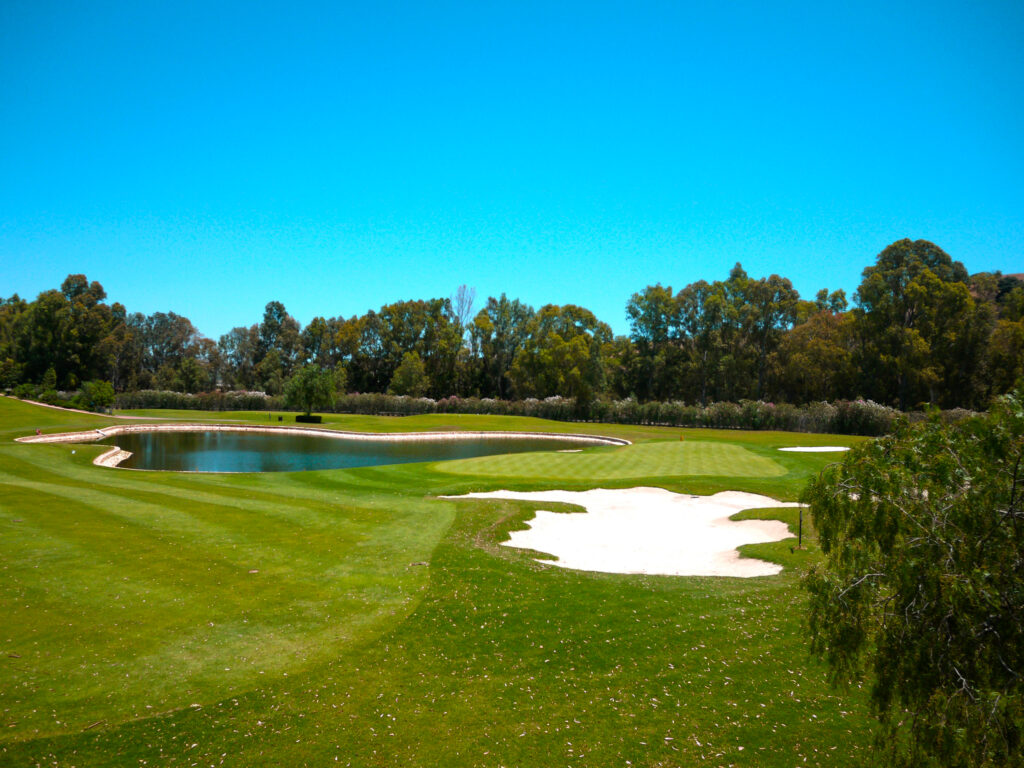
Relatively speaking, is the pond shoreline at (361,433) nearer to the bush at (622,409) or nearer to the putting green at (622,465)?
the bush at (622,409)

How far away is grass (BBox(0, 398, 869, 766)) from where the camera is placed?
5.38 metres

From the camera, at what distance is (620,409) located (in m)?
65.9

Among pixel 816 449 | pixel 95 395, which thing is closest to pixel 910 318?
pixel 816 449

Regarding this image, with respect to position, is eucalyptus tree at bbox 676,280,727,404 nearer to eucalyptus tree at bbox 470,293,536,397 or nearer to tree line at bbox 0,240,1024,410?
tree line at bbox 0,240,1024,410

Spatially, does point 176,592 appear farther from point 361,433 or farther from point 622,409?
point 622,409

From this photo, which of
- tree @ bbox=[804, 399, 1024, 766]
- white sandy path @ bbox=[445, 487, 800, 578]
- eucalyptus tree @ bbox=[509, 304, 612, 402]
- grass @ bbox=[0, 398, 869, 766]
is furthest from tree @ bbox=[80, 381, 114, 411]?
tree @ bbox=[804, 399, 1024, 766]

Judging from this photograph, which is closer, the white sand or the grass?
the grass

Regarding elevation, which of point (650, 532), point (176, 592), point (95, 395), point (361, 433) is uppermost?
point (95, 395)

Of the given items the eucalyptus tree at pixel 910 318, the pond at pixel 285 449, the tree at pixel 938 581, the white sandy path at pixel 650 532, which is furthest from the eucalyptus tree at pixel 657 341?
the tree at pixel 938 581

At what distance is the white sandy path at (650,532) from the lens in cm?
1193

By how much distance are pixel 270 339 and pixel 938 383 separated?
97.9 meters

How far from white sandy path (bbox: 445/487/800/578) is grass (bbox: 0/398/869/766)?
96cm

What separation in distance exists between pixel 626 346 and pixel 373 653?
80.6 meters

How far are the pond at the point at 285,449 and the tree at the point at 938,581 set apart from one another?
2852 cm
